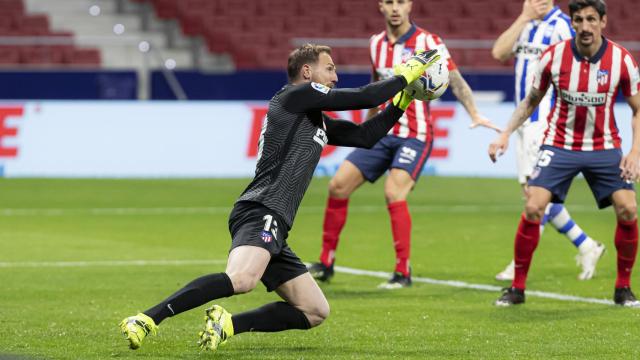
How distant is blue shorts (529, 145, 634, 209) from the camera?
8.69 metres

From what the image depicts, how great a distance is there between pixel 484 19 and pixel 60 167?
1167 centimetres

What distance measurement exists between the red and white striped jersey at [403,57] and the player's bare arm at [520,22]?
523 mm

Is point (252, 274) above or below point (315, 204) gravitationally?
above

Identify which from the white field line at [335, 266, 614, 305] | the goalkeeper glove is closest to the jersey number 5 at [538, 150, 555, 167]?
the white field line at [335, 266, 614, 305]

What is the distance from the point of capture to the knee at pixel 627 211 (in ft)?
28.6

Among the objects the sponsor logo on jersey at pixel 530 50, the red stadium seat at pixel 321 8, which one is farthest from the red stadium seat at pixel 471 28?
the sponsor logo on jersey at pixel 530 50

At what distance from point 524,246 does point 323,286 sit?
1.88 metres

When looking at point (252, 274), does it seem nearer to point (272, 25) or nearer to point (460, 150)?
point (460, 150)

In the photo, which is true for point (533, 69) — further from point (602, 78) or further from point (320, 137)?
point (320, 137)

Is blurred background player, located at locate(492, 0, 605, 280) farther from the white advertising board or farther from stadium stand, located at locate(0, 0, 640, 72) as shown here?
stadium stand, located at locate(0, 0, 640, 72)

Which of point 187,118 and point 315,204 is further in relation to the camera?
point 187,118

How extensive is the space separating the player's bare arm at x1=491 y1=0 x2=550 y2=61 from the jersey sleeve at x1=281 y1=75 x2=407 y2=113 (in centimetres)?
357

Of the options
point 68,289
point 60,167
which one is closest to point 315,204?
point 60,167

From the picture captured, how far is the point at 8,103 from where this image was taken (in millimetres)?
19406
